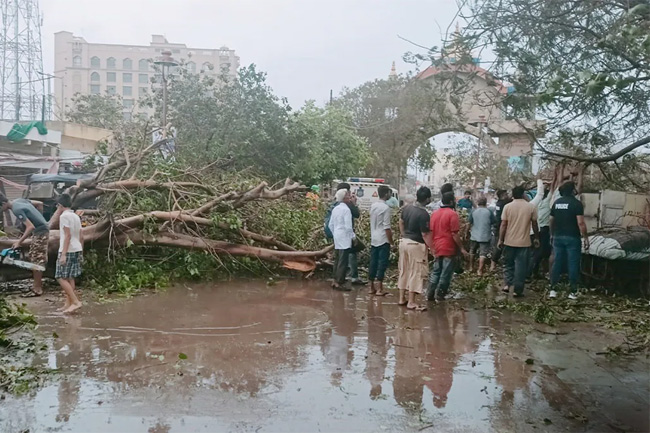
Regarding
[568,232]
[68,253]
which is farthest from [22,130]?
[568,232]

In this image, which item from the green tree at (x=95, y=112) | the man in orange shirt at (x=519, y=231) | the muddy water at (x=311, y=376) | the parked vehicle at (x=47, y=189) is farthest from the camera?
the green tree at (x=95, y=112)

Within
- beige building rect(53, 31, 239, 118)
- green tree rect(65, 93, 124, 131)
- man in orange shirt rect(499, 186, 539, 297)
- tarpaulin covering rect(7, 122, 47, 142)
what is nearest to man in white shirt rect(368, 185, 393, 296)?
man in orange shirt rect(499, 186, 539, 297)

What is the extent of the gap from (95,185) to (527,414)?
801 cm

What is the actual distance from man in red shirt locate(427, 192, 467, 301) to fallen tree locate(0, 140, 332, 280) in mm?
2369

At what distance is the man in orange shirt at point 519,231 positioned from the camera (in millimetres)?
8891

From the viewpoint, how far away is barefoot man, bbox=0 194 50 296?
842cm

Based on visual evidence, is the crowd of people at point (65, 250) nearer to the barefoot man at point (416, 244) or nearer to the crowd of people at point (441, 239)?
the crowd of people at point (441, 239)

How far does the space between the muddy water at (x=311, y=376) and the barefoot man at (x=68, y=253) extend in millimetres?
301

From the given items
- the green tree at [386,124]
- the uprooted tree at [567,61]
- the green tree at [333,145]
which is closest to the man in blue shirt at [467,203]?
the uprooted tree at [567,61]

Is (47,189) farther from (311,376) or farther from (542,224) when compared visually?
(311,376)

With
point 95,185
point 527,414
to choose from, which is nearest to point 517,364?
point 527,414

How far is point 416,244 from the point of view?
26.2 feet

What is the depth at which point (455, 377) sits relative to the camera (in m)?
5.25

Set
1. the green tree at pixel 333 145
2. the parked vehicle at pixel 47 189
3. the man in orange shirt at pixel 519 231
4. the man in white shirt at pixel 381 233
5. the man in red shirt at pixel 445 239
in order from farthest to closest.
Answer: the green tree at pixel 333 145 → the parked vehicle at pixel 47 189 → the man in white shirt at pixel 381 233 → the man in orange shirt at pixel 519 231 → the man in red shirt at pixel 445 239
